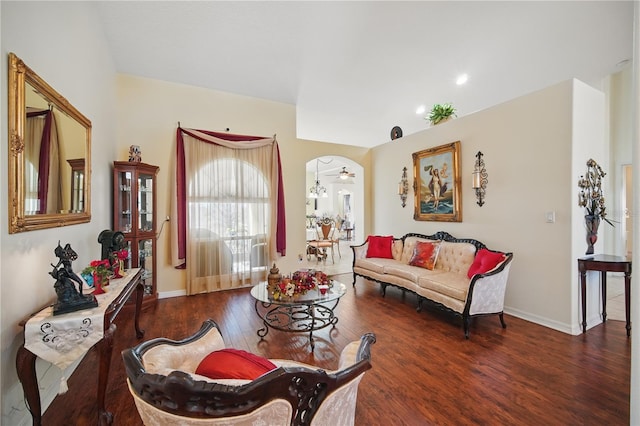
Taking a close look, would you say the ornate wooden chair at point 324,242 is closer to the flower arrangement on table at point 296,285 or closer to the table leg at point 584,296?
the flower arrangement on table at point 296,285

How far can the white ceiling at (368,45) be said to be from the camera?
2.97 meters

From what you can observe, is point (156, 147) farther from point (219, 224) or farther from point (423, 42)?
point (423, 42)

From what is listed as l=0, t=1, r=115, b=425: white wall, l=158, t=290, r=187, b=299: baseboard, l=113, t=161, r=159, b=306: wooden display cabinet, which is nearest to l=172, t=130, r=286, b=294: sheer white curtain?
l=158, t=290, r=187, b=299: baseboard

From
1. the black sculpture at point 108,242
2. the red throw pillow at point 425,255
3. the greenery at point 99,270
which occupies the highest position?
the black sculpture at point 108,242

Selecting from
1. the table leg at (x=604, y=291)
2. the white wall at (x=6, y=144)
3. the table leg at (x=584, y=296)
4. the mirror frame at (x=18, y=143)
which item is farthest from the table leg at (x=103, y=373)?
the table leg at (x=604, y=291)

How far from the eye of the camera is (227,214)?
468cm

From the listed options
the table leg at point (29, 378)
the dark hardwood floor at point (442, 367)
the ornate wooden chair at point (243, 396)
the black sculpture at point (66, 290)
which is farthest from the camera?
the dark hardwood floor at point (442, 367)

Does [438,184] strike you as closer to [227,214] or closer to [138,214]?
[227,214]

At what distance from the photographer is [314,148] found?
18.2 ft

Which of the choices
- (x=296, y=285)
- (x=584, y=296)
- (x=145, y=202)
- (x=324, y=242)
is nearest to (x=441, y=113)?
(x=584, y=296)

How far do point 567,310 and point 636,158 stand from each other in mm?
2762

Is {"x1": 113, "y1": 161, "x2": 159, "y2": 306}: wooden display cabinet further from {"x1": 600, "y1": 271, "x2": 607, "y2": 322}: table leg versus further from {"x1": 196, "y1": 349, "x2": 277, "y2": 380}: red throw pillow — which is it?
{"x1": 600, "y1": 271, "x2": 607, "y2": 322}: table leg

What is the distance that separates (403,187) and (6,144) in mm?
4926

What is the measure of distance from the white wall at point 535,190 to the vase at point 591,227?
0.12 metres
